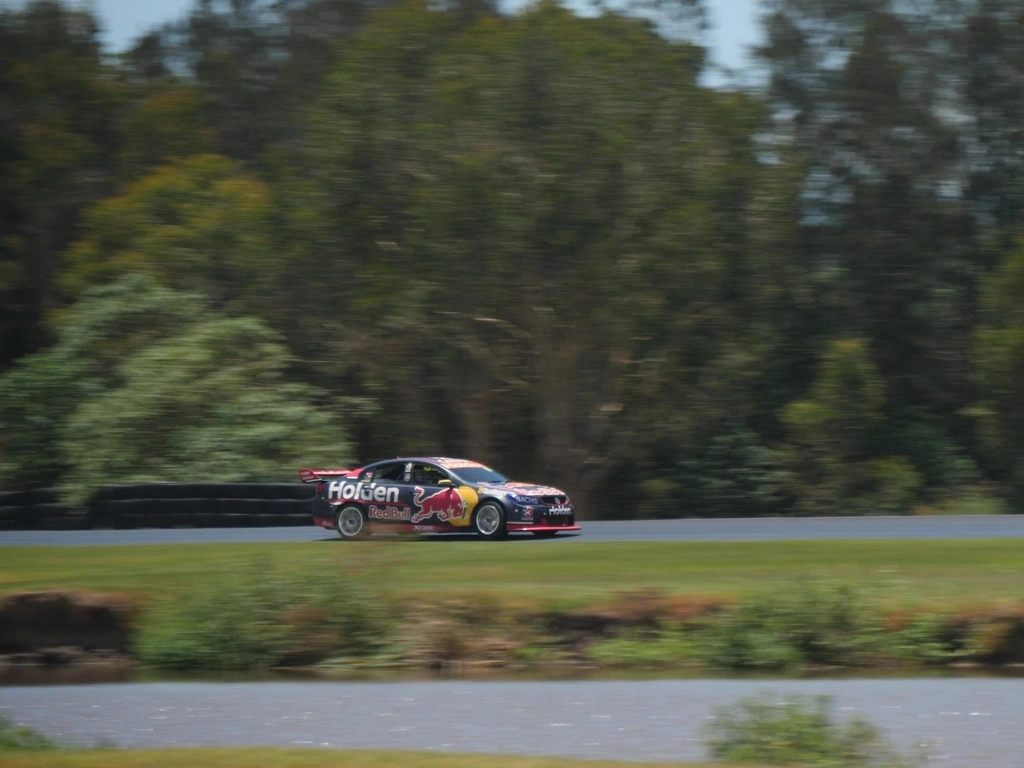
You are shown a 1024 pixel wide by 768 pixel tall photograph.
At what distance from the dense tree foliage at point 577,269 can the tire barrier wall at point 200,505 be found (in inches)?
167

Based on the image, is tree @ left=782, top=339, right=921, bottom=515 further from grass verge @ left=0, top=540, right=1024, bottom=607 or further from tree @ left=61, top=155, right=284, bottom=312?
grass verge @ left=0, top=540, right=1024, bottom=607

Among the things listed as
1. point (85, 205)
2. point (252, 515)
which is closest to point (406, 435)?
point (252, 515)

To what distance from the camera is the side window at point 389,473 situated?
76.6 feet

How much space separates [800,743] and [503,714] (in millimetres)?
4235

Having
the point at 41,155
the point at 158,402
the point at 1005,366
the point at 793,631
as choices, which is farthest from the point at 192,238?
the point at 793,631

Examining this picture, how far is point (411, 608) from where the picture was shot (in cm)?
1659

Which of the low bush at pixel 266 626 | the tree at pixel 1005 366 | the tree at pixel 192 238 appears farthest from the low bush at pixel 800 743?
the tree at pixel 192 238

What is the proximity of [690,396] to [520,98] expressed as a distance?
8813mm

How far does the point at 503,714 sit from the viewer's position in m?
12.9

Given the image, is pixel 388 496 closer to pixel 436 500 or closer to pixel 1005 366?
pixel 436 500

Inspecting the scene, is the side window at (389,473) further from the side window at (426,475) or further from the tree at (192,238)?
the tree at (192,238)

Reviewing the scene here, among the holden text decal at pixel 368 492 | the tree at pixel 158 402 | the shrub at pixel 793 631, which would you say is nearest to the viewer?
the shrub at pixel 793 631

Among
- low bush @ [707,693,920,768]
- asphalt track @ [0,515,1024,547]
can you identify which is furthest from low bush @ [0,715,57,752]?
asphalt track @ [0,515,1024,547]

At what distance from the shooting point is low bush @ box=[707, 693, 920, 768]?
29.9 ft
